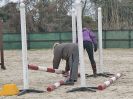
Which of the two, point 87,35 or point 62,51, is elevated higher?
point 87,35

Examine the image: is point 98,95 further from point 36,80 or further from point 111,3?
point 111,3

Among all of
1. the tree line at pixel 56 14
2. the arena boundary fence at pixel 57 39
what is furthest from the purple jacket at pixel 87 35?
the tree line at pixel 56 14

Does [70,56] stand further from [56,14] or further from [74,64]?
[56,14]

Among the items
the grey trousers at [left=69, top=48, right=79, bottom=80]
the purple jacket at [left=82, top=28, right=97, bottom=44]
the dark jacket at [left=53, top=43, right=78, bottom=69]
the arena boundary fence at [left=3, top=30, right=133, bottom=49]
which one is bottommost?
the arena boundary fence at [left=3, top=30, right=133, bottom=49]

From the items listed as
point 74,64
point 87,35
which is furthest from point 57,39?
point 74,64

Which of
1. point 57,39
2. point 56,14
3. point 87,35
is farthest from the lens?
point 56,14

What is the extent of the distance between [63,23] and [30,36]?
8430mm

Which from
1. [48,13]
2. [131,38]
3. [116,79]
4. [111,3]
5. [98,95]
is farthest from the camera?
[48,13]

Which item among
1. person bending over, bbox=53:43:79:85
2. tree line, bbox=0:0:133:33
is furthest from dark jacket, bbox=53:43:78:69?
tree line, bbox=0:0:133:33

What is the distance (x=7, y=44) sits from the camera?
34.3 m

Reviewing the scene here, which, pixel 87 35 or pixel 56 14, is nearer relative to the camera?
pixel 87 35

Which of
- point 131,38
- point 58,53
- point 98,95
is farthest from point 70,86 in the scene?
point 131,38

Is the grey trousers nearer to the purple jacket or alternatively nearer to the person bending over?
the person bending over

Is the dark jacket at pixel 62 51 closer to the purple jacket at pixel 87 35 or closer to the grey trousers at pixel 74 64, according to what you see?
the grey trousers at pixel 74 64
